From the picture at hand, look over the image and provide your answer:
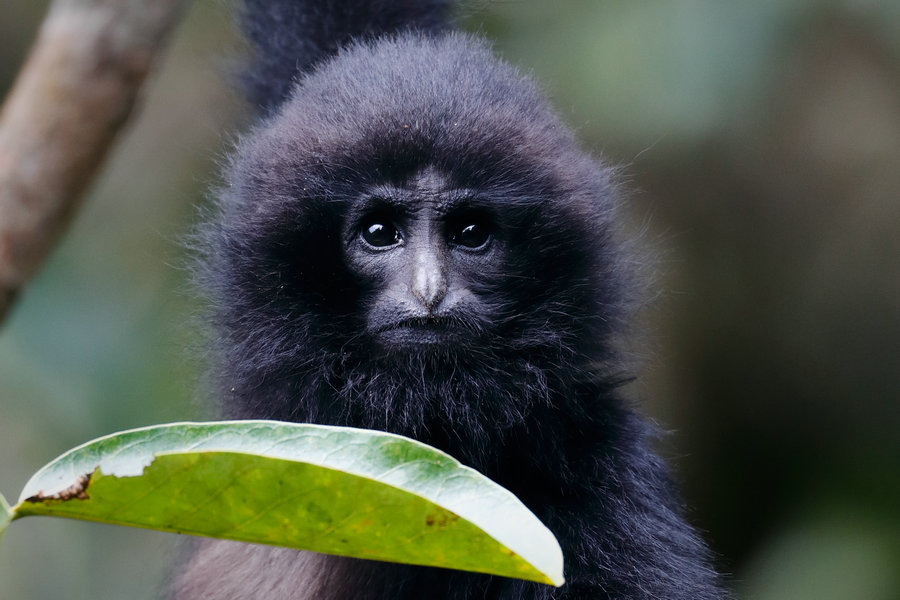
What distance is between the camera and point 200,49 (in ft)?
22.6

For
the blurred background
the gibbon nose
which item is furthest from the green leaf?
the blurred background

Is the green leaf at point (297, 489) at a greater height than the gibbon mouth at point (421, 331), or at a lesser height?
lesser

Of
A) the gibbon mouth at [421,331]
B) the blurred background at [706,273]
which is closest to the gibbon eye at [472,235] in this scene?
the gibbon mouth at [421,331]

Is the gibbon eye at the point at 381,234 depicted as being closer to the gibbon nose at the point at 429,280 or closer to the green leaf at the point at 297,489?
the gibbon nose at the point at 429,280

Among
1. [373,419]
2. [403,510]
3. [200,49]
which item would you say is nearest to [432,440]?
[373,419]

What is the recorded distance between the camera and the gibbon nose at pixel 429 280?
9.12 ft

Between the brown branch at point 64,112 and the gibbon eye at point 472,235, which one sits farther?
the gibbon eye at point 472,235

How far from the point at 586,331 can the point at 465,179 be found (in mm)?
622

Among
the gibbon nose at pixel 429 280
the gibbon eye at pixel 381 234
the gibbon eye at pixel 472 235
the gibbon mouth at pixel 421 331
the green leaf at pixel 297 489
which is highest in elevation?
the gibbon eye at pixel 472 235

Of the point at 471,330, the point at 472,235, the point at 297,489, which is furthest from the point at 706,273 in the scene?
the point at 297,489

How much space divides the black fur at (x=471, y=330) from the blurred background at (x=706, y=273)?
1514mm

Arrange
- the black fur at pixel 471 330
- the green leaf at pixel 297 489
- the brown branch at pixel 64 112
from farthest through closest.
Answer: the black fur at pixel 471 330
the brown branch at pixel 64 112
the green leaf at pixel 297 489

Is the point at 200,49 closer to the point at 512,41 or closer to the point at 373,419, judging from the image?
the point at 512,41

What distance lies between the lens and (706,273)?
6.92 m
